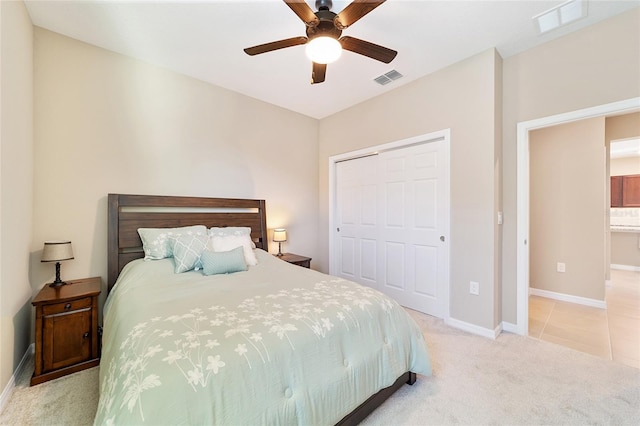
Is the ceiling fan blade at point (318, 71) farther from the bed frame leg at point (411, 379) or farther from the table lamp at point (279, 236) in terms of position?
the bed frame leg at point (411, 379)

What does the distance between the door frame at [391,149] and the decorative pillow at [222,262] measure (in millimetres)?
2185

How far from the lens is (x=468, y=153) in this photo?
279cm

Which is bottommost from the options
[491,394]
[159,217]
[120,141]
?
[491,394]

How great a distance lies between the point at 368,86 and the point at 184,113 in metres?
2.30

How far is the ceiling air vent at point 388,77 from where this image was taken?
10.1ft

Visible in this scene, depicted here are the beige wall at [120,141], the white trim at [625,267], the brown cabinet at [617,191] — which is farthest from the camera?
the brown cabinet at [617,191]

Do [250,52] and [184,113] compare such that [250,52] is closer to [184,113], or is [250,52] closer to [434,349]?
[184,113]

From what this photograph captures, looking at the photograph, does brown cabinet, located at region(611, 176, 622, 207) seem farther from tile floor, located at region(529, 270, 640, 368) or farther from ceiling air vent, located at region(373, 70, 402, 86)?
ceiling air vent, located at region(373, 70, 402, 86)

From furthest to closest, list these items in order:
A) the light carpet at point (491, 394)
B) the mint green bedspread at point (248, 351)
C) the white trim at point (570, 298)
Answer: the white trim at point (570, 298), the light carpet at point (491, 394), the mint green bedspread at point (248, 351)

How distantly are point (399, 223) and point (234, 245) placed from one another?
212 cm

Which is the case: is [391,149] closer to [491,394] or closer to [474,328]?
[474,328]

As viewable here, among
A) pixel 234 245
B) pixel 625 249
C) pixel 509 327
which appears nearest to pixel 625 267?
pixel 625 249

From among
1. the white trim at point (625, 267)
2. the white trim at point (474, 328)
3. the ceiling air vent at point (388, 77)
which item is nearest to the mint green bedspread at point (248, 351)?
the white trim at point (474, 328)

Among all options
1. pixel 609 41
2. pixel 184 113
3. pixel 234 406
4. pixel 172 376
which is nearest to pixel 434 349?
pixel 234 406
